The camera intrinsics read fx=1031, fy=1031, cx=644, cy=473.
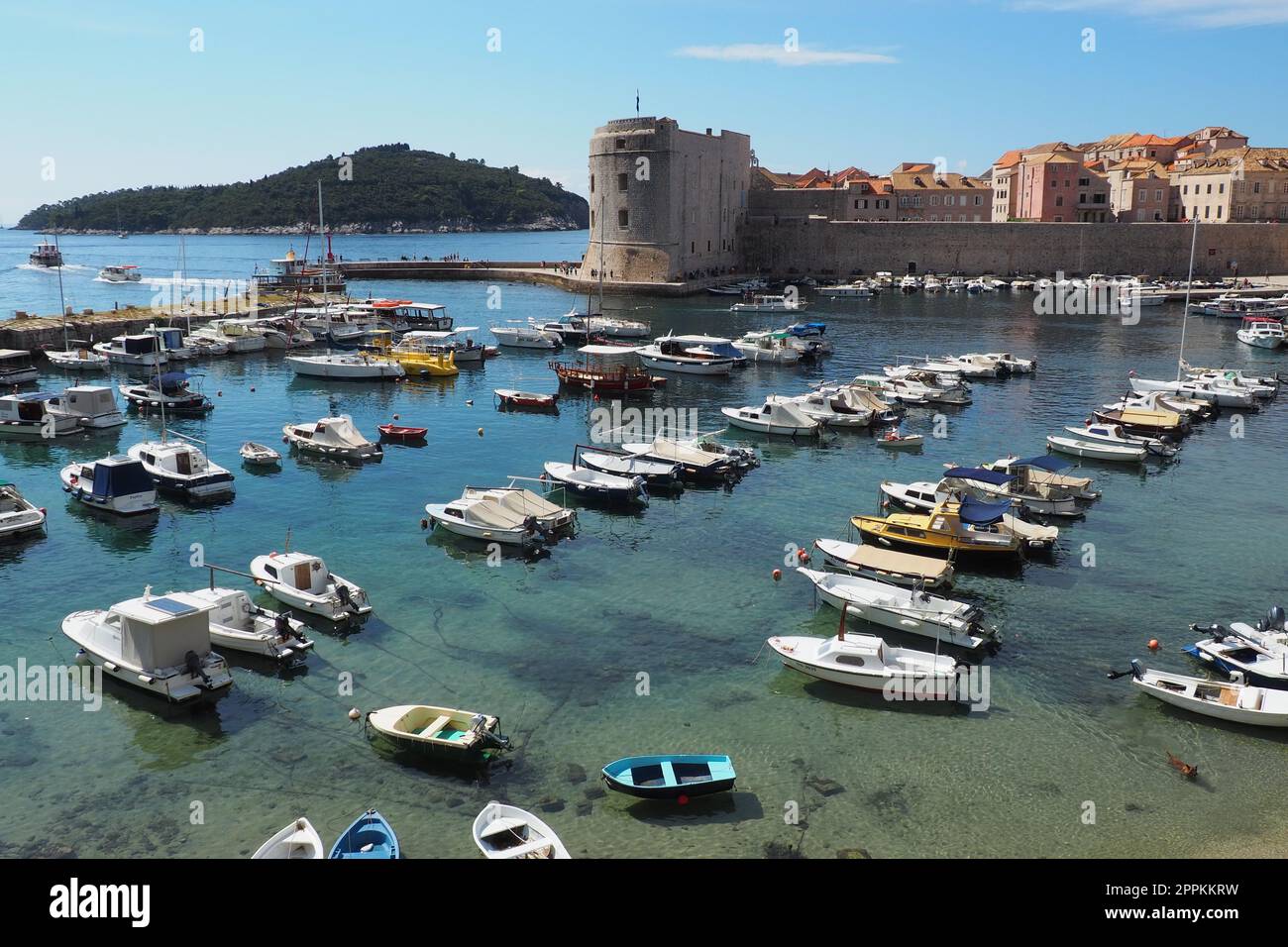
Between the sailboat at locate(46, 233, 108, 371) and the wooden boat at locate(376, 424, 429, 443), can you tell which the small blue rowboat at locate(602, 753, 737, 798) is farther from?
the sailboat at locate(46, 233, 108, 371)

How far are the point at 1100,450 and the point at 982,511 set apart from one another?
34.8 ft

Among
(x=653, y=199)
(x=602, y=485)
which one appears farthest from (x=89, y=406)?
(x=653, y=199)

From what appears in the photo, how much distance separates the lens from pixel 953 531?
74.3ft

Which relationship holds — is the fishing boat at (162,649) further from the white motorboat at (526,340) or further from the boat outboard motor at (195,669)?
the white motorboat at (526,340)

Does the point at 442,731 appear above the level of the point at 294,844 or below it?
above

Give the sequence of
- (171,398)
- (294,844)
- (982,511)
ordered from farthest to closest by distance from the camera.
Answer: (171,398)
(982,511)
(294,844)

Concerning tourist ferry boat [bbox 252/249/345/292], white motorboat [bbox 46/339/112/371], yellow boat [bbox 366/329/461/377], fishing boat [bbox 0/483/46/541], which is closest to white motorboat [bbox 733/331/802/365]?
yellow boat [bbox 366/329/461/377]

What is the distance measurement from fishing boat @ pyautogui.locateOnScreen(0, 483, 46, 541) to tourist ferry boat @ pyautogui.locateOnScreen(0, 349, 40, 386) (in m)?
21.3

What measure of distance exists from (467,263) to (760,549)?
84.0 meters

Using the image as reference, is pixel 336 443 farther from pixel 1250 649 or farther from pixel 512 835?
pixel 1250 649

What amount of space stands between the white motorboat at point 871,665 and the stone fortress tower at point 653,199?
66.8 m
